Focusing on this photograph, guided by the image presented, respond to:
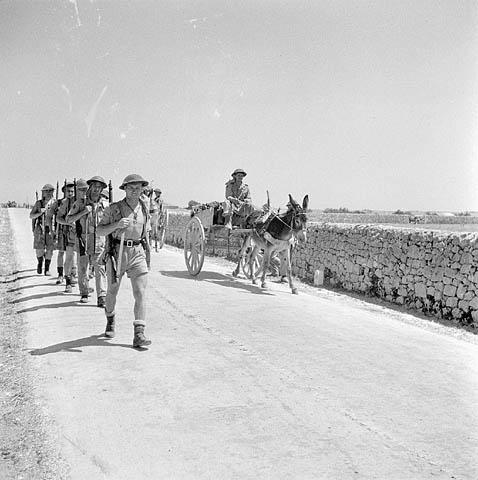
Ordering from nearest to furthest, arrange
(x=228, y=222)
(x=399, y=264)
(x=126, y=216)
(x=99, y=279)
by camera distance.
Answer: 1. (x=126, y=216)
2. (x=99, y=279)
3. (x=399, y=264)
4. (x=228, y=222)

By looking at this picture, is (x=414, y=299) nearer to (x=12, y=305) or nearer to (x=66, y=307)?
(x=66, y=307)

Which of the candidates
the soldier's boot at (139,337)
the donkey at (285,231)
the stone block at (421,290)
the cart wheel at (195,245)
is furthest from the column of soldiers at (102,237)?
the stone block at (421,290)

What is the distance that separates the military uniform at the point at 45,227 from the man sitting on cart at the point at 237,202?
163 inches

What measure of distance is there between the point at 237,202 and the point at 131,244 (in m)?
7.20

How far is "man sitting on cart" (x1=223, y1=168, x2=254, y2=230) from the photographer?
13805 mm

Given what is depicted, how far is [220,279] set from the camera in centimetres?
1368

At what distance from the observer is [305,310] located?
9.70 metres

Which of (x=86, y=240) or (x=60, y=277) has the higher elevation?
(x=86, y=240)

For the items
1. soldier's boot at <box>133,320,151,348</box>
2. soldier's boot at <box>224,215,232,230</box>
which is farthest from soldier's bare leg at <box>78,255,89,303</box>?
soldier's boot at <box>224,215,232,230</box>

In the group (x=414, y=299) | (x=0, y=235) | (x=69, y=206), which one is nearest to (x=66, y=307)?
(x=69, y=206)

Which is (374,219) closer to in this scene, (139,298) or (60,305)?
(60,305)

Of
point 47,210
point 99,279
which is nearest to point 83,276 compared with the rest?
point 99,279

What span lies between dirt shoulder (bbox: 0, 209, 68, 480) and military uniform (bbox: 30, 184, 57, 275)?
5.41 m

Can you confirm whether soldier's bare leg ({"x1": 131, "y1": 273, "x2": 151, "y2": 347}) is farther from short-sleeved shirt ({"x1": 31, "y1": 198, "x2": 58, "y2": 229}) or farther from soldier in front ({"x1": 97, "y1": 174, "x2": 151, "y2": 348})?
short-sleeved shirt ({"x1": 31, "y1": 198, "x2": 58, "y2": 229})
